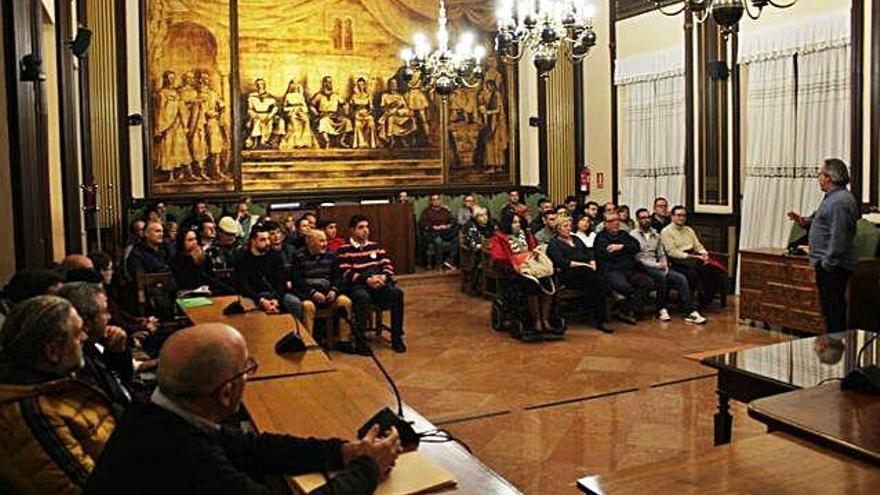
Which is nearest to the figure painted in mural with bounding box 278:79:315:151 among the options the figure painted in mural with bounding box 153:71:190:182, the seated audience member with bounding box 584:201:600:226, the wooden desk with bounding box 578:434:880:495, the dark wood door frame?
the figure painted in mural with bounding box 153:71:190:182

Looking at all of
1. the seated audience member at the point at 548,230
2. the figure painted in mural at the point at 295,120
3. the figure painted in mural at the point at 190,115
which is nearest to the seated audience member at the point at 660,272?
the seated audience member at the point at 548,230

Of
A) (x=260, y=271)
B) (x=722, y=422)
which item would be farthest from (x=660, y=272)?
(x=722, y=422)

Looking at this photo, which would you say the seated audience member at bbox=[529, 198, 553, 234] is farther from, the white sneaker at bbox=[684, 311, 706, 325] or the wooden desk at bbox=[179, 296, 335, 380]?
the wooden desk at bbox=[179, 296, 335, 380]

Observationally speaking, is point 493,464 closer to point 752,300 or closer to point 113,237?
point 752,300

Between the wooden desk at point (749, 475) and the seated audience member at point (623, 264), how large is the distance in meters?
5.99

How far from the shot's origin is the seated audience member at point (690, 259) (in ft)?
28.4

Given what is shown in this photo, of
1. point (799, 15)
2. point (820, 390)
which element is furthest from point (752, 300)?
point (820, 390)

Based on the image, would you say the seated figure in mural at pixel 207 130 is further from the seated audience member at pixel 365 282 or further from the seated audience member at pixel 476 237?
the seated audience member at pixel 365 282

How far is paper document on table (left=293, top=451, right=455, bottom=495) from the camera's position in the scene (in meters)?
2.11

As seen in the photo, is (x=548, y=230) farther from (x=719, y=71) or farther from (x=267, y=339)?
(x=267, y=339)

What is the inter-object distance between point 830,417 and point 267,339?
2.60 m

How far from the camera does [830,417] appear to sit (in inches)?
95.0

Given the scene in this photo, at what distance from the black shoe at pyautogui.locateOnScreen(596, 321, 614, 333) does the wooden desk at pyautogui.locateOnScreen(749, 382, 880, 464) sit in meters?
4.97

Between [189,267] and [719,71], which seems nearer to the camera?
[189,267]
